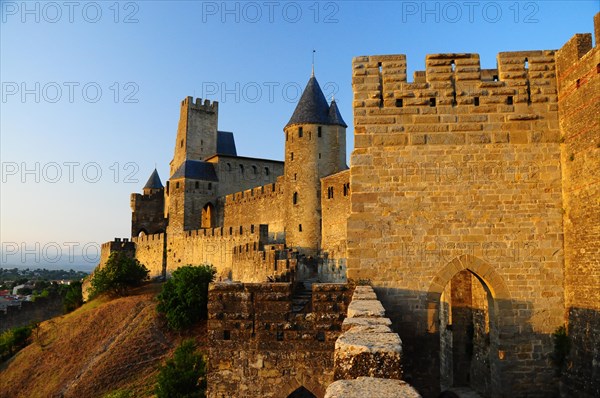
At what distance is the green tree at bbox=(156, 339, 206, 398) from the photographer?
15.4 metres

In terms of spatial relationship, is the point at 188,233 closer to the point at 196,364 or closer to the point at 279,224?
the point at 279,224

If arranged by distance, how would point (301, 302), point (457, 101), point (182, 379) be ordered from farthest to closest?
point (182, 379), point (457, 101), point (301, 302)

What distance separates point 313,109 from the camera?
3381 cm

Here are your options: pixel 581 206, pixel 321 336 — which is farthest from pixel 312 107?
pixel 321 336

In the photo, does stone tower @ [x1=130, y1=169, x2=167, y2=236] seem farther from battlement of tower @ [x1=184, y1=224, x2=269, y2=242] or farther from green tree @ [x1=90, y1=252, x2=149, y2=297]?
battlement of tower @ [x1=184, y1=224, x2=269, y2=242]

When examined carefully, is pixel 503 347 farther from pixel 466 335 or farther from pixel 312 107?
pixel 312 107

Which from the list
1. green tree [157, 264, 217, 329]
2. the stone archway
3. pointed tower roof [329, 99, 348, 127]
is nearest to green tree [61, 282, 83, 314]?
green tree [157, 264, 217, 329]

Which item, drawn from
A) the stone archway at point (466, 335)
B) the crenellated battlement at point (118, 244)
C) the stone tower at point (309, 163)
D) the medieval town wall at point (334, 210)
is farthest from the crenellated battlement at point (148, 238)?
the stone archway at point (466, 335)

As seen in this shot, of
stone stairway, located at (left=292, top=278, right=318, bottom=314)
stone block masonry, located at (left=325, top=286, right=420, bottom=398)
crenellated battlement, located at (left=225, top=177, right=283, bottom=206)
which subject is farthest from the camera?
crenellated battlement, located at (left=225, top=177, right=283, bottom=206)

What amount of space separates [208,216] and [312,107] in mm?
17279

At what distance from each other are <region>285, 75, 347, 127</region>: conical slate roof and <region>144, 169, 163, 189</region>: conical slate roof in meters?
27.4

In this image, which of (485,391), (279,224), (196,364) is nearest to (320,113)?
(279,224)

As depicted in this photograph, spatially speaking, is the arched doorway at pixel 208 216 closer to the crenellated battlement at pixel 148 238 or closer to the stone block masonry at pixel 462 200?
the crenellated battlement at pixel 148 238

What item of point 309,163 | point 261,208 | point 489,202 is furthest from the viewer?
point 261,208
